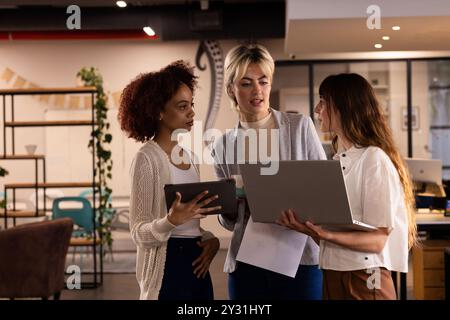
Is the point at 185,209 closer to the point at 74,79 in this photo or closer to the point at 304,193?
the point at 304,193

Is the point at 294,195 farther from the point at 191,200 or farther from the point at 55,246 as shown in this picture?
the point at 55,246

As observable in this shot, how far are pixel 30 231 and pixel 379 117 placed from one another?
3.17 metres

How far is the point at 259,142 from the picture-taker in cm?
207

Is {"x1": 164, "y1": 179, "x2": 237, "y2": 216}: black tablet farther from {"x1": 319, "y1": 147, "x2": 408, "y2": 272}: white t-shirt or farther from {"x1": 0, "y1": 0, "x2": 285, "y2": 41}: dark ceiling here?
{"x1": 0, "y1": 0, "x2": 285, "y2": 41}: dark ceiling

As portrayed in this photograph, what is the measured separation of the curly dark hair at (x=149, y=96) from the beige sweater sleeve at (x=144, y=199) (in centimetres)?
11

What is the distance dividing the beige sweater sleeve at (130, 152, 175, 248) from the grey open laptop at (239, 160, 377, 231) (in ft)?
0.96

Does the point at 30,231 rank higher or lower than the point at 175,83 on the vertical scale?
lower

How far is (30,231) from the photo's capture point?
425cm

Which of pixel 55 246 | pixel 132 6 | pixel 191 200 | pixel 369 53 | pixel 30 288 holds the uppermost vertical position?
pixel 132 6

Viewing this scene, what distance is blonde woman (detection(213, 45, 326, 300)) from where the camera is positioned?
1997 millimetres

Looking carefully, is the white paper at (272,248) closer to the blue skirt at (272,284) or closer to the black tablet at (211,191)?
the blue skirt at (272,284)

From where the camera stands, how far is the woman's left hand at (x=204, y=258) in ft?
6.06
